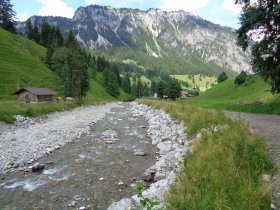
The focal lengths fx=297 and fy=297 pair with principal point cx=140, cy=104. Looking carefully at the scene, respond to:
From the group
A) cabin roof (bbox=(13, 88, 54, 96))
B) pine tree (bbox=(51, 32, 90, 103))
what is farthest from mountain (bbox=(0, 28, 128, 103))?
pine tree (bbox=(51, 32, 90, 103))

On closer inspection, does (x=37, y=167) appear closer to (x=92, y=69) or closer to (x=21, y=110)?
(x=21, y=110)

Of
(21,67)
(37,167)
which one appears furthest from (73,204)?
(21,67)

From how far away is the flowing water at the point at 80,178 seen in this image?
40.6 ft

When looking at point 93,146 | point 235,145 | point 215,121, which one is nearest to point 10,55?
point 93,146

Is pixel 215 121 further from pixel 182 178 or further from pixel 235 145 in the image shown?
pixel 182 178

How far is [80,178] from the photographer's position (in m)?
15.2

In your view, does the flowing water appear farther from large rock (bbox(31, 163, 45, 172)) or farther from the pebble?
large rock (bbox(31, 163, 45, 172))

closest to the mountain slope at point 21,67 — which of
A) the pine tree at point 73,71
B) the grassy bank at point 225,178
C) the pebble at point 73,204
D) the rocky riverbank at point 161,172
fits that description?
the pine tree at point 73,71

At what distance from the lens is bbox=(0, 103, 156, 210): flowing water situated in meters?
12.4

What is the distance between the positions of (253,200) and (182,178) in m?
3.09

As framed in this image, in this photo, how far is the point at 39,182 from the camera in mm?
14805

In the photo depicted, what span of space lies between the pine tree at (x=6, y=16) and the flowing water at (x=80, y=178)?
133 metres

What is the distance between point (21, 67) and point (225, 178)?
3863 inches

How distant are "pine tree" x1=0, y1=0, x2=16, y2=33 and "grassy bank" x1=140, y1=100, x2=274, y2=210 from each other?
475ft
